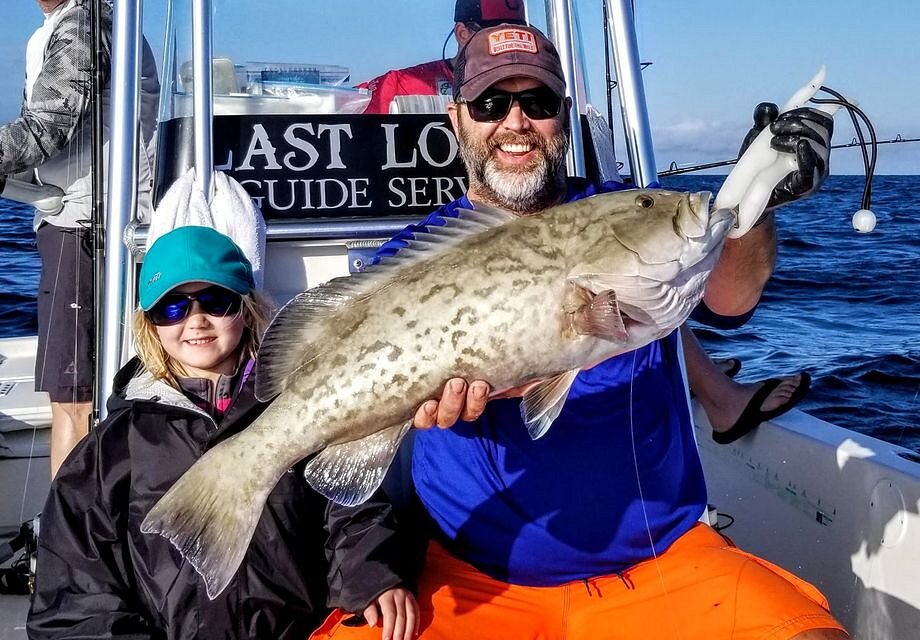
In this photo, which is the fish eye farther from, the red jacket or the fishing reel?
the fishing reel

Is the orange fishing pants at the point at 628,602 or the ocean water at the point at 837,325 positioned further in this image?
the ocean water at the point at 837,325

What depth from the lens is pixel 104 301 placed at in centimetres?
349

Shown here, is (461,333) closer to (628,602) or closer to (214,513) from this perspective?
(214,513)

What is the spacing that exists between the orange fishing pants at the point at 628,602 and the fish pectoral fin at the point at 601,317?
3.28ft

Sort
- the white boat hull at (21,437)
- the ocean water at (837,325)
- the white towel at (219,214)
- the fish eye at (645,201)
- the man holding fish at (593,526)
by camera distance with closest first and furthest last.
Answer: the fish eye at (645,201) → the man holding fish at (593,526) → the white towel at (219,214) → the white boat hull at (21,437) → the ocean water at (837,325)

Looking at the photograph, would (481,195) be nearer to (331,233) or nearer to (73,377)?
(331,233)

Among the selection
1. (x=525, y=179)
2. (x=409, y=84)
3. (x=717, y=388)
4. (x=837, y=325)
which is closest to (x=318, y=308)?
(x=525, y=179)

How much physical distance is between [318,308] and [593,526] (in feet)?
3.80

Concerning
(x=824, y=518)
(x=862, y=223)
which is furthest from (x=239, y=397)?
(x=824, y=518)

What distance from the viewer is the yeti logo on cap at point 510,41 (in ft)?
10.3

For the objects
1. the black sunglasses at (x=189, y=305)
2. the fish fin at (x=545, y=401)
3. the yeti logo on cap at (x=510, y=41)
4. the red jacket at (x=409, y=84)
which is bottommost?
the fish fin at (x=545, y=401)

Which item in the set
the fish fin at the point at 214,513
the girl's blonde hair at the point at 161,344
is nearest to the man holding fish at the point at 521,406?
the fish fin at the point at 214,513

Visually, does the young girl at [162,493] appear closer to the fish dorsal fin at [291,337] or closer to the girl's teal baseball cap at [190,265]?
the girl's teal baseball cap at [190,265]

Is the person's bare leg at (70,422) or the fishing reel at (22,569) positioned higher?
the person's bare leg at (70,422)
